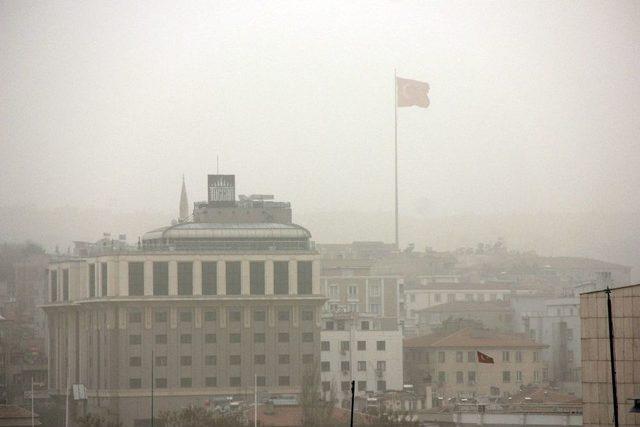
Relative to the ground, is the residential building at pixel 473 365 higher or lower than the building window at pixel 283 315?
lower

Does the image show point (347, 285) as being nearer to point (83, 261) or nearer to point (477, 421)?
point (83, 261)

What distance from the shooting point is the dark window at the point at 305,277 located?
161 metres

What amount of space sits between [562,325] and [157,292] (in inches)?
1344

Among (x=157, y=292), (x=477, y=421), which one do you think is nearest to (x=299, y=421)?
(x=477, y=421)

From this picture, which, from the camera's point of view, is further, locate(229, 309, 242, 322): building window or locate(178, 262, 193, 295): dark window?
locate(178, 262, 193, 295): dark window

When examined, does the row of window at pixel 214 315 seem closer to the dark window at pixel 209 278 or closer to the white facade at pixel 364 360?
the dark window at pixel 209 278

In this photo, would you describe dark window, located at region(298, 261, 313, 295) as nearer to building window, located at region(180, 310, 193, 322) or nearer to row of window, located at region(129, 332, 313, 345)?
row of window, located at region(129, 332, 313, 345)

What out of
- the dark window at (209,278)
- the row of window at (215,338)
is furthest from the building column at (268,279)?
the row of window at (215,338)

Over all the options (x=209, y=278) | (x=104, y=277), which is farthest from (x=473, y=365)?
(x=104, y=277)

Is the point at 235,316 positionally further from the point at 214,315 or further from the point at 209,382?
the point at 209,382

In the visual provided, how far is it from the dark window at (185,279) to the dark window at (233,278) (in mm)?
2999

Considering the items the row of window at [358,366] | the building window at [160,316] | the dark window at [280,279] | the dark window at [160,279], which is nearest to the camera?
the building window at [160,316]

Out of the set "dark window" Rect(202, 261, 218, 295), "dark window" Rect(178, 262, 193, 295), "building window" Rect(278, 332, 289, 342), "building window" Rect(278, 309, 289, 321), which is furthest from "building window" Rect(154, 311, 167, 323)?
"building window" Rect(278, 309, 289, 321)

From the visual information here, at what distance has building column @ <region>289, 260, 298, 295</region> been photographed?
160875 millimetres
